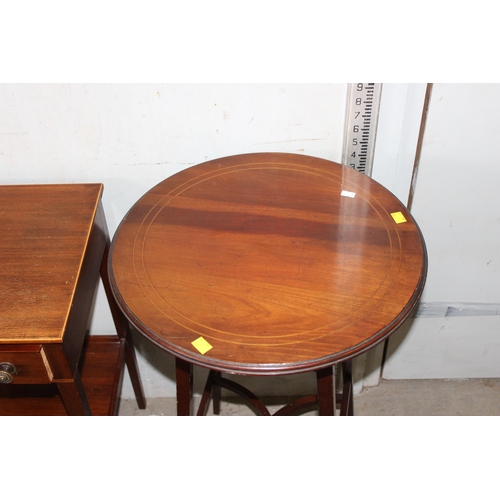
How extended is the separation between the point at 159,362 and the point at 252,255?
101 centimetres

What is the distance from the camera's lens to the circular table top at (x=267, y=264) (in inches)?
49.6

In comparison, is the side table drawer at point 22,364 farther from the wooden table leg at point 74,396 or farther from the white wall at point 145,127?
the white wall at point 145,127

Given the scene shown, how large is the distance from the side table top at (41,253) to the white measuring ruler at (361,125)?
781 mm

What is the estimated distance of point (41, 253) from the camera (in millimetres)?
1513

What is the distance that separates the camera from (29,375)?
1.39 metres

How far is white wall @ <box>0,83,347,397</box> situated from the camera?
1.67 m

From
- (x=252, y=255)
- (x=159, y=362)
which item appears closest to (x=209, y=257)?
(x=252, y=255)

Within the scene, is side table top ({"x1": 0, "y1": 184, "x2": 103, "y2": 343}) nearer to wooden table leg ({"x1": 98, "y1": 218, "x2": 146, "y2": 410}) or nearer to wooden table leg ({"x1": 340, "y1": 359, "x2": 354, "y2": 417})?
wooden table leg ({"x1": 98, "y1": 218, "x2": 146, "y2": 410})

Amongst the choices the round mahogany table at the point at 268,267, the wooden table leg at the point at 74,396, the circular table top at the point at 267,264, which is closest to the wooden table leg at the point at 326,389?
the round mahogany table at the point at 268,267

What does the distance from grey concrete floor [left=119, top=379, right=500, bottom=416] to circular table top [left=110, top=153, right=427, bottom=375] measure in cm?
109

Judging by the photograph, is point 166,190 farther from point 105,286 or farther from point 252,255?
point 105,286

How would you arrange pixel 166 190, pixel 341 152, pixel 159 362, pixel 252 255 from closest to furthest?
pixel 252 255 < pixel 166 190 < pixel 341 152 < pixel 159 362

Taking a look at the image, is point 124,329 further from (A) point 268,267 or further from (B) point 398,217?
(B) point 398,217

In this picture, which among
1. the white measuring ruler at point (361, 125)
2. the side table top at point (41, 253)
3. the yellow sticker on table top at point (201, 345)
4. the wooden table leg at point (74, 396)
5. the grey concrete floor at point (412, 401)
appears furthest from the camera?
the grey concrete floor at point (412, 401)
